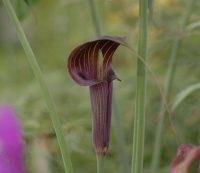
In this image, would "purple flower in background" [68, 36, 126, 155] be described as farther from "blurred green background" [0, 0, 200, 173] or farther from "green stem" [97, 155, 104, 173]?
"blurred green background" [0, 0, 200, 173]

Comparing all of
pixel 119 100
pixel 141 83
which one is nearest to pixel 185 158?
Answer: pixel 141 83

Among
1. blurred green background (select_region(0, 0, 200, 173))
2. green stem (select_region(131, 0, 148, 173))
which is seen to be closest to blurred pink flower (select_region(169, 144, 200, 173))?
green stem (select_region(131, 0, 148, 173))

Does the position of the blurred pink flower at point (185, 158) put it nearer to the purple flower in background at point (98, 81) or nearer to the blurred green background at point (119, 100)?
the purple flower in background at point (98, 81)

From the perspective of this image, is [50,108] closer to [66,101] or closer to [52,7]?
[66,101]

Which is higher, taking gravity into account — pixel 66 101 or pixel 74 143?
pixel 66 101

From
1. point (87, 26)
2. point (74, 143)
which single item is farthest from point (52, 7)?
point (74, 143)

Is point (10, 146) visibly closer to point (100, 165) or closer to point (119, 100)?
point (100, 165)
